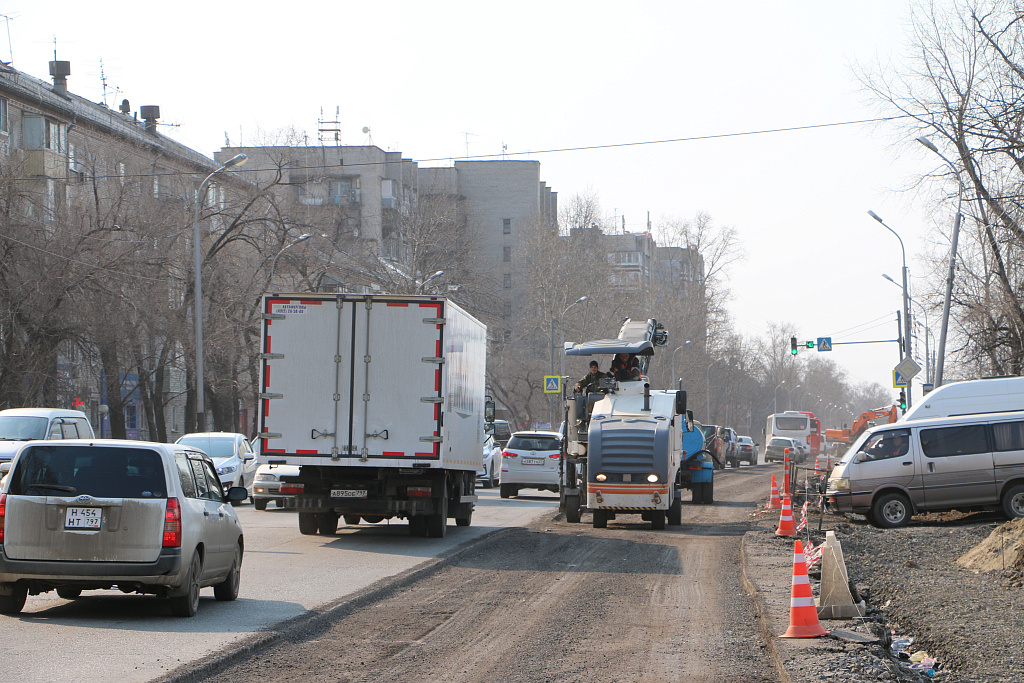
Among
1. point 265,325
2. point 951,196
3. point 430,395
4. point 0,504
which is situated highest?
point 951,196

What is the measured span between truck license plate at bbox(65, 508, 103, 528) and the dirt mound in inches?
404

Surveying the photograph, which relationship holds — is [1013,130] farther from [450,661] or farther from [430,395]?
[450,661]

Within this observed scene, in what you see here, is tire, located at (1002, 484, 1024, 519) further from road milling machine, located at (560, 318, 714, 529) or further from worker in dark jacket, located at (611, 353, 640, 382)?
worker in dark jacket, located at (611, 353, 640, 382)

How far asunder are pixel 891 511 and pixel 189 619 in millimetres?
15601

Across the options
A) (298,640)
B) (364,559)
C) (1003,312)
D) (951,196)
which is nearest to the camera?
(298,640)

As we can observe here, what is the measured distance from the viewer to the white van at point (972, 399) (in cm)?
2456

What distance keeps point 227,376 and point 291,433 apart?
27910 millimetres

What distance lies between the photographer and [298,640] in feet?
30.3

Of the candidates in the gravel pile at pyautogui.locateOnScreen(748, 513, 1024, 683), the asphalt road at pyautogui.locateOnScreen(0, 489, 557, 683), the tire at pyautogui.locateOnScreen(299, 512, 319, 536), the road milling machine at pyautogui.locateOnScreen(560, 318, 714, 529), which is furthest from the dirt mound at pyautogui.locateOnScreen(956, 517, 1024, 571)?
the tire at pyautogui.locateOnScreen(299, 512, 319, 536)

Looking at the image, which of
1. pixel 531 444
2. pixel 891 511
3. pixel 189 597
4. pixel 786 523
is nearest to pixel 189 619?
pixel 189 597

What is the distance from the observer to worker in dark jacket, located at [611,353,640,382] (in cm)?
2147

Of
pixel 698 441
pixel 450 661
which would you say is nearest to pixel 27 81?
pixel 698 441

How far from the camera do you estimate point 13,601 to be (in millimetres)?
10094

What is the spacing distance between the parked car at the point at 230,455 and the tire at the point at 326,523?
7764 millimetres
